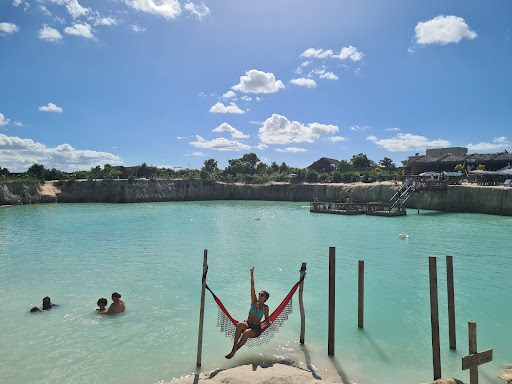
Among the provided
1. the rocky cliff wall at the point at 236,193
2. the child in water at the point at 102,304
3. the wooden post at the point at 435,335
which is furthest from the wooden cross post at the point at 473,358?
the rocky cliff wall at the point at 236,193

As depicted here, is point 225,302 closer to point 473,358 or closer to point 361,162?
point 473,358

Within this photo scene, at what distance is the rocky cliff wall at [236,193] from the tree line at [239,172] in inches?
79.9

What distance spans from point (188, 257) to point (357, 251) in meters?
11.1

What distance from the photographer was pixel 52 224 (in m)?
35.1

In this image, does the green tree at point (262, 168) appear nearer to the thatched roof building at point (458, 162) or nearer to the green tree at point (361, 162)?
the green tree at point (361, 162)

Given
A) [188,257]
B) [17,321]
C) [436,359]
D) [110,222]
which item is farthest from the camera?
[110,222]

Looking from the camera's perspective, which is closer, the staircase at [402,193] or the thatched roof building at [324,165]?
the staircase at [402,193]

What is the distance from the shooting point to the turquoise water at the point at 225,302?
8406mm

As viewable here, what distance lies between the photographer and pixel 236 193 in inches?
3056

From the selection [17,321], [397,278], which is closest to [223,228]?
[397,278]

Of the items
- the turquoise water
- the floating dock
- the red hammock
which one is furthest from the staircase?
the red hammock

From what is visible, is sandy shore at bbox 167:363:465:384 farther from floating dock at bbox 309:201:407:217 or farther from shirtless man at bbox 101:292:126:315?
floating dock at bbox 309:201:407:217

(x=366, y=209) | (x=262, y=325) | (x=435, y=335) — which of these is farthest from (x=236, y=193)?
(x=435, y=335)

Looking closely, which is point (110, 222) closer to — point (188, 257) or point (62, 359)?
point (188, 257)
